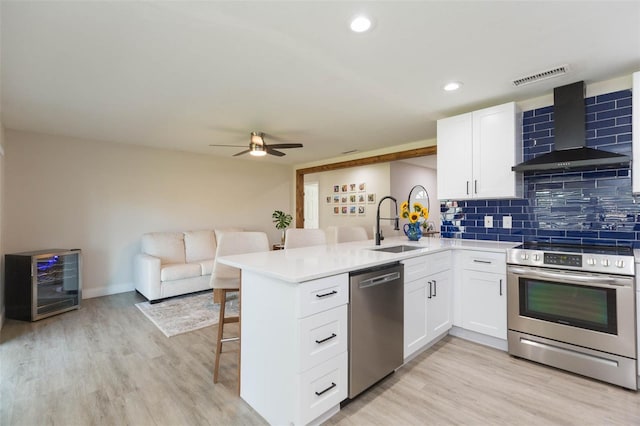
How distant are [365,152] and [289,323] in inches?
174

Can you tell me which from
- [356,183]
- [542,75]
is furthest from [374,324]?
[356,183]

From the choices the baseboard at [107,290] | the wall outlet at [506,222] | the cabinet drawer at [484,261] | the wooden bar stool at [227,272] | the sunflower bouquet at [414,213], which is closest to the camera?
the wooden bar stool at [227,272]

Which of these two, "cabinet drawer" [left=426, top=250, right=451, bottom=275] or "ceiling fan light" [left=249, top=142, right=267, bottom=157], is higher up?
"ceiling fan light" [left=249, top=142, right=267, bottom=157]

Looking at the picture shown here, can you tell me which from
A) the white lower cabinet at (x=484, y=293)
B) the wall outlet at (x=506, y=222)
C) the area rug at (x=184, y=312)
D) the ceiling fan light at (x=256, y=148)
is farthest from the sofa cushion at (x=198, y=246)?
the wall outlet at (x=506, y=222)

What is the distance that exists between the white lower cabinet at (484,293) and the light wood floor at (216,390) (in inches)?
8.4

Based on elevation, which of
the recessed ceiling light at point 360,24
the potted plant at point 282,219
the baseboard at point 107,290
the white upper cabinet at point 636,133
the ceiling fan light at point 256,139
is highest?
the recessed ceiling light at point 360,24

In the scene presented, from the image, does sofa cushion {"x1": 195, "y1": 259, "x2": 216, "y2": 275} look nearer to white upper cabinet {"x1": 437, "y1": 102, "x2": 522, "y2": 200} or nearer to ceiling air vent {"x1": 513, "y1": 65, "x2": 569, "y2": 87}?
white upper cabinet {"x1": 437, "y1": 102, "x2": 522, "y2": 200}

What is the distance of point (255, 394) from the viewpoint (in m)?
1.84

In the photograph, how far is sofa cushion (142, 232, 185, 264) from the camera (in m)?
4.57

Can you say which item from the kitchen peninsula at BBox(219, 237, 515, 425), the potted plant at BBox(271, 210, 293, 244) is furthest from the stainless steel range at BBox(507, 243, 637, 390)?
the potted plant at BBox(271, 210, 293, 244)

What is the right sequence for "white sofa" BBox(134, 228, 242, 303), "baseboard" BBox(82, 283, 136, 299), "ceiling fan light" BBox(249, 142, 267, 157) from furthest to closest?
"baseboard" BBox(82, 283, 136, 299)
"white sofa" BBox(134, 228, 242, 303)
"ceiling fan light" BBox(249, 142, 267, 157)

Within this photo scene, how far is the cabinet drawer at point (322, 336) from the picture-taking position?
5.15 feet

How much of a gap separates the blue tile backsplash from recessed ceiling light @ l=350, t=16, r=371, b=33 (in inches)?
86.8

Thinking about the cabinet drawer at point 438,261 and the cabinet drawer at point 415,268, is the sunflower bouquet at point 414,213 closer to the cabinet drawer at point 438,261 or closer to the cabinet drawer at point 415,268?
the cabinet drawer at point 438,261
